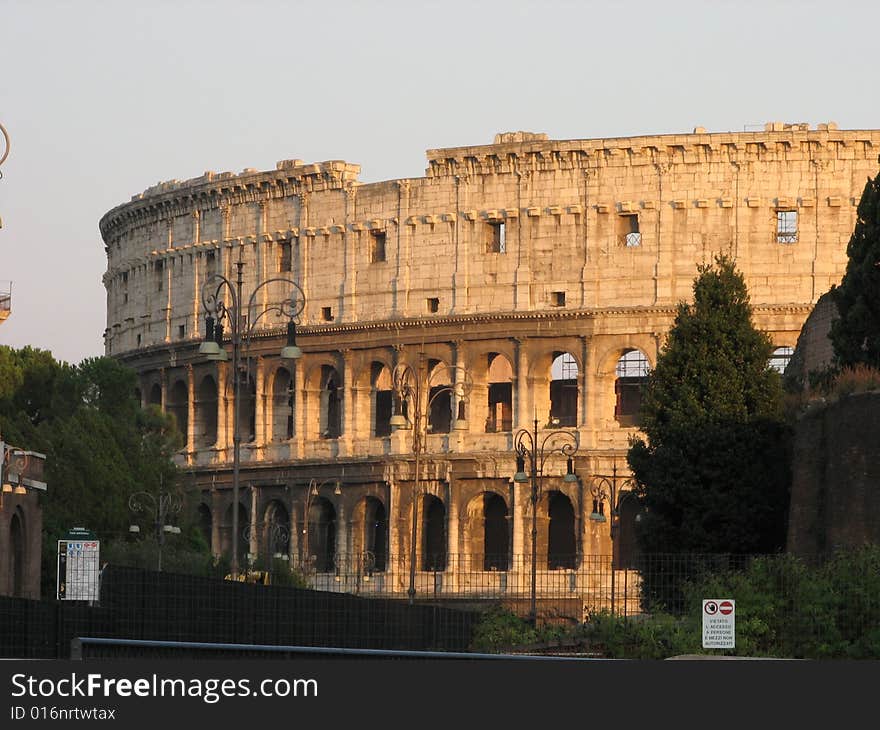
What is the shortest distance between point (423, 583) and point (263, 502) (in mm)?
9645

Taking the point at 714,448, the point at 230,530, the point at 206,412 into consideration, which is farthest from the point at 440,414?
the point at 714,448

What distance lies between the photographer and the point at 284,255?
95062 millimetres

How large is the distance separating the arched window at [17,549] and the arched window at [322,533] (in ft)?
107

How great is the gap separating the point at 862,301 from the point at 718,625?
19.4 metres

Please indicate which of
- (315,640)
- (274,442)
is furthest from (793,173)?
(315,640)

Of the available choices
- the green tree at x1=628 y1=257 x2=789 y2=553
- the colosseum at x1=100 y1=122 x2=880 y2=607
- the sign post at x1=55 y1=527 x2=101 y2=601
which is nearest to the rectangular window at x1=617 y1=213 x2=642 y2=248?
the colosseum at x1=100 y1=122 x2=880 y2=607

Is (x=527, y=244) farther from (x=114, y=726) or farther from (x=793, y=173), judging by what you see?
(x=114, y=726)

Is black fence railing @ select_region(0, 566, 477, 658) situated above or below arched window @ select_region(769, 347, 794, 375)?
below

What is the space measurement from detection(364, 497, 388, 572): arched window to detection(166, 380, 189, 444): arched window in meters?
9.77

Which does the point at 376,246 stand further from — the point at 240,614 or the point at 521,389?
the point at 240,614

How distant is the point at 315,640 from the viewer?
107 ft

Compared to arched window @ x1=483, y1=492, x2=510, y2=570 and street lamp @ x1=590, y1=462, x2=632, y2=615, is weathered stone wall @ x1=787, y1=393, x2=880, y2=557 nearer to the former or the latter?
street lamp @ x1=590, y1=462, x2=632, y2=615

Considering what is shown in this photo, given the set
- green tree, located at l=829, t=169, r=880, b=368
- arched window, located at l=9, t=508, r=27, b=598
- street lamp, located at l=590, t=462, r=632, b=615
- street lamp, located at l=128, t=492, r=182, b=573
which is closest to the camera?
green tree, located at l=829, t=169, r=880, b=368

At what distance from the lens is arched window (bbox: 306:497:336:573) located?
92000mm
